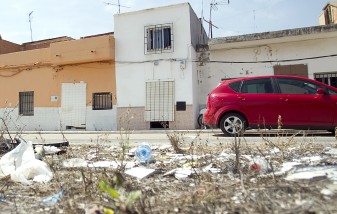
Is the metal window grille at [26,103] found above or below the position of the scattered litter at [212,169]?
above

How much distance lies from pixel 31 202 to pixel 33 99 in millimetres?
18151

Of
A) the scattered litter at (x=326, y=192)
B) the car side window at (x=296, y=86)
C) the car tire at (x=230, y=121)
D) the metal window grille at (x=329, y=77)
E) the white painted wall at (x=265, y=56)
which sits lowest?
the scattered litter at (x=326, y=192)

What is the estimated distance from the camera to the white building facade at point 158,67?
16.0 meters

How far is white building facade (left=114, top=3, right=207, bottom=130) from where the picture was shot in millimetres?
16016

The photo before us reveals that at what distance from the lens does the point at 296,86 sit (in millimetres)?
8758

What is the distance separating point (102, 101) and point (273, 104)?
11.4 m

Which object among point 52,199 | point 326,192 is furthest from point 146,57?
point 326,192

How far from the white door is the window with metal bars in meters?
0.61

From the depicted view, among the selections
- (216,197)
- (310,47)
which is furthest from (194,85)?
(216,197)

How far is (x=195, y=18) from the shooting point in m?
17.9

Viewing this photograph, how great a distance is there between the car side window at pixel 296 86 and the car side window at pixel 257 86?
11.8 inches

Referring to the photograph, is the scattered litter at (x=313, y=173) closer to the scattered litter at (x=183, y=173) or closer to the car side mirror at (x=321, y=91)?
the scattered litter at (x=183, y=173)

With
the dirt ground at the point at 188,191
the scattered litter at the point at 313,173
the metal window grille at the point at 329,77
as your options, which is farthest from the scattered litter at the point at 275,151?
the metal window grille at the point at 329,77

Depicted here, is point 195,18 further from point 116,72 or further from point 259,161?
point 259,161
